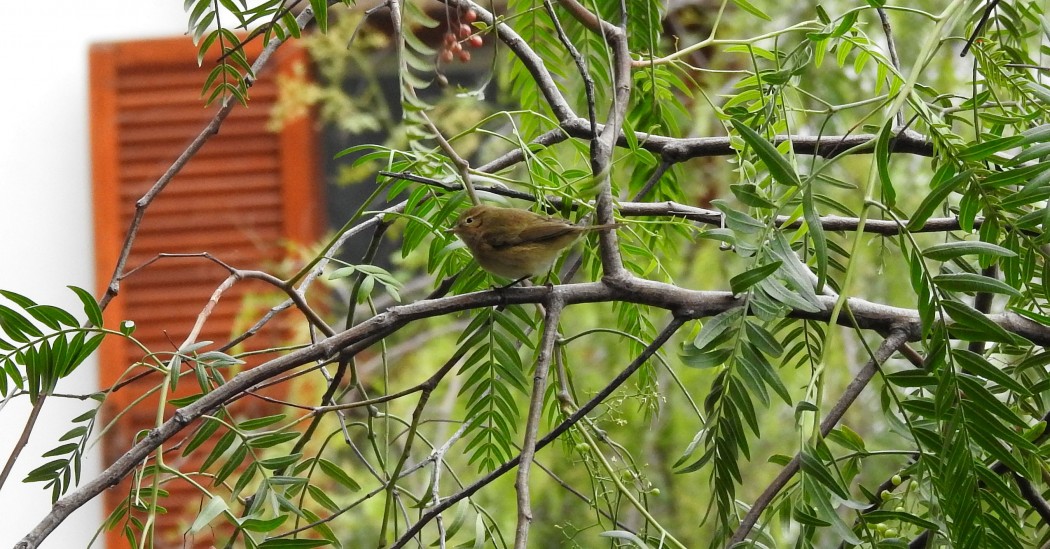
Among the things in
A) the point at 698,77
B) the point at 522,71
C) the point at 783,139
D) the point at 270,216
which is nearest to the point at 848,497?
the point at 783,139

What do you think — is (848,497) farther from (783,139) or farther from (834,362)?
(834,362)

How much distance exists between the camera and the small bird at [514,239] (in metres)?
1.16

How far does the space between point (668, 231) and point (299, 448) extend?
58cm

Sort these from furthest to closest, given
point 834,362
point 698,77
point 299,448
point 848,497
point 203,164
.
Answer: point 203,164 < point 698,77 < point 834,362 < point 299,448 < point 848,497

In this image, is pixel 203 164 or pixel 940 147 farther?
pixel 203 164

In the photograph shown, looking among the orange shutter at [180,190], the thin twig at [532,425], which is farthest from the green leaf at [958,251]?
the orange shutter at [180,190]

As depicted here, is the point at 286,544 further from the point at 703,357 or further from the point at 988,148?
the point at 988,148

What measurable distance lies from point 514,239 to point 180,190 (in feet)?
9.10

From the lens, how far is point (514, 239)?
4.22 ft

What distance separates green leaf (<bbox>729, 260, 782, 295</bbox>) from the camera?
72 cm

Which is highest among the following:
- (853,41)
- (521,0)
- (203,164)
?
(203,164)

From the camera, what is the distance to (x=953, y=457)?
74 centimetres

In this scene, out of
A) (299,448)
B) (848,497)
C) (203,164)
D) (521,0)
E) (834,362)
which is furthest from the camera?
(203,164)

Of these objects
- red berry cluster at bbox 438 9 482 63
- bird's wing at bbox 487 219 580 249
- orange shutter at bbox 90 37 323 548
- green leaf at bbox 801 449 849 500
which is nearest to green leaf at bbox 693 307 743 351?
green leaf at bbox 801 449 849 500
